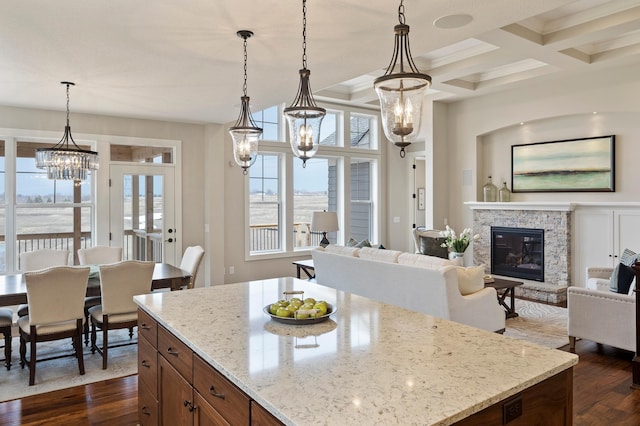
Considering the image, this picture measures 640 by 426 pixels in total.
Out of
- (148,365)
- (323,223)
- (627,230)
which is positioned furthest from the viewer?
(323,223)

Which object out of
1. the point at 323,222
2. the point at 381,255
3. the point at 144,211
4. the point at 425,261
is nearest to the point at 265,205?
the point at 323,222

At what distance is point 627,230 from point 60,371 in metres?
7.04

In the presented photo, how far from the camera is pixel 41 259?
15.8 ft

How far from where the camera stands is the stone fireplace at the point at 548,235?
255 inches

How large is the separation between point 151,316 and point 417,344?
1.46 meters

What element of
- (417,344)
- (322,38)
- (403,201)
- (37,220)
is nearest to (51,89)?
(37,220)

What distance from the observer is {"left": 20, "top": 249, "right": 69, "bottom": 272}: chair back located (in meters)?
4.73

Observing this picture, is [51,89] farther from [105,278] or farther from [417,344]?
[417,344]

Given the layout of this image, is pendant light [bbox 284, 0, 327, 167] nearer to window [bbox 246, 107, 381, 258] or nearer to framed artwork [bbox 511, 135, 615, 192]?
window [bbox 246, 107, 381, 258]

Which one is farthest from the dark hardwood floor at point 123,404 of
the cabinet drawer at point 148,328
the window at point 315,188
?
the window at point 315,188

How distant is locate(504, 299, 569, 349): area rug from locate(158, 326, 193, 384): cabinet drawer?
3711 mm

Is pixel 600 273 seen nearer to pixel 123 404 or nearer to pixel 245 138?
pixel 245 138

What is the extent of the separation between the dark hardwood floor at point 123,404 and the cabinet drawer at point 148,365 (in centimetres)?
68

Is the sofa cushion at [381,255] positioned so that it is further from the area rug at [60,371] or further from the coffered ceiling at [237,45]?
the area rug at [60,371]
